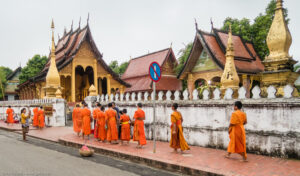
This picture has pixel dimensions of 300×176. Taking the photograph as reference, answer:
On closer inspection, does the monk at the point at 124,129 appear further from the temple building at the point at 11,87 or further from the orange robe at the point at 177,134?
the temple building at the point at 11,87

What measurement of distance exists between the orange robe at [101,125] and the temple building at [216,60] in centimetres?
861

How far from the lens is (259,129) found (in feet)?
19.3

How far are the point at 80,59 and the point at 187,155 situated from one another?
1529 cm

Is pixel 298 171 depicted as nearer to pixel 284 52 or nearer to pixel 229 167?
pixel 229 167

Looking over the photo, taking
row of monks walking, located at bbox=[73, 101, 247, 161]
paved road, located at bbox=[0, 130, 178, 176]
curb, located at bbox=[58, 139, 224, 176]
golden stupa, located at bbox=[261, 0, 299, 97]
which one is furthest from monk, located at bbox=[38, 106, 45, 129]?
golden stupa, located at bbox=[261, 0, 299, 97]

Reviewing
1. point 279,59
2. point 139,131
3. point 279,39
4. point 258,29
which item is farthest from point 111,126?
point 258,29

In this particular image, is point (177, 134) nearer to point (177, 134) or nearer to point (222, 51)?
point (177, 134)

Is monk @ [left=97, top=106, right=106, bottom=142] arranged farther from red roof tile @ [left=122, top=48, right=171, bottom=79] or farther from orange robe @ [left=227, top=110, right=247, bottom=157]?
red roof tile @ [left=122, top=48, right=171, bottom=79]

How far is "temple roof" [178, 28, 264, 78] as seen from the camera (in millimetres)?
14898

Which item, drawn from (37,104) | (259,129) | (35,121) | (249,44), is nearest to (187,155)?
(259,129)

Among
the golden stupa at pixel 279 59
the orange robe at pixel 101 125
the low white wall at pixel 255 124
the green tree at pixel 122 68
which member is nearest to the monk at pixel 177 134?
the low white wall at pixel 255 124

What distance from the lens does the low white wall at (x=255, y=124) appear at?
539cm

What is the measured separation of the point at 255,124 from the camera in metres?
5.95

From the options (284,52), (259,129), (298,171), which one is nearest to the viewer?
(298,171)
